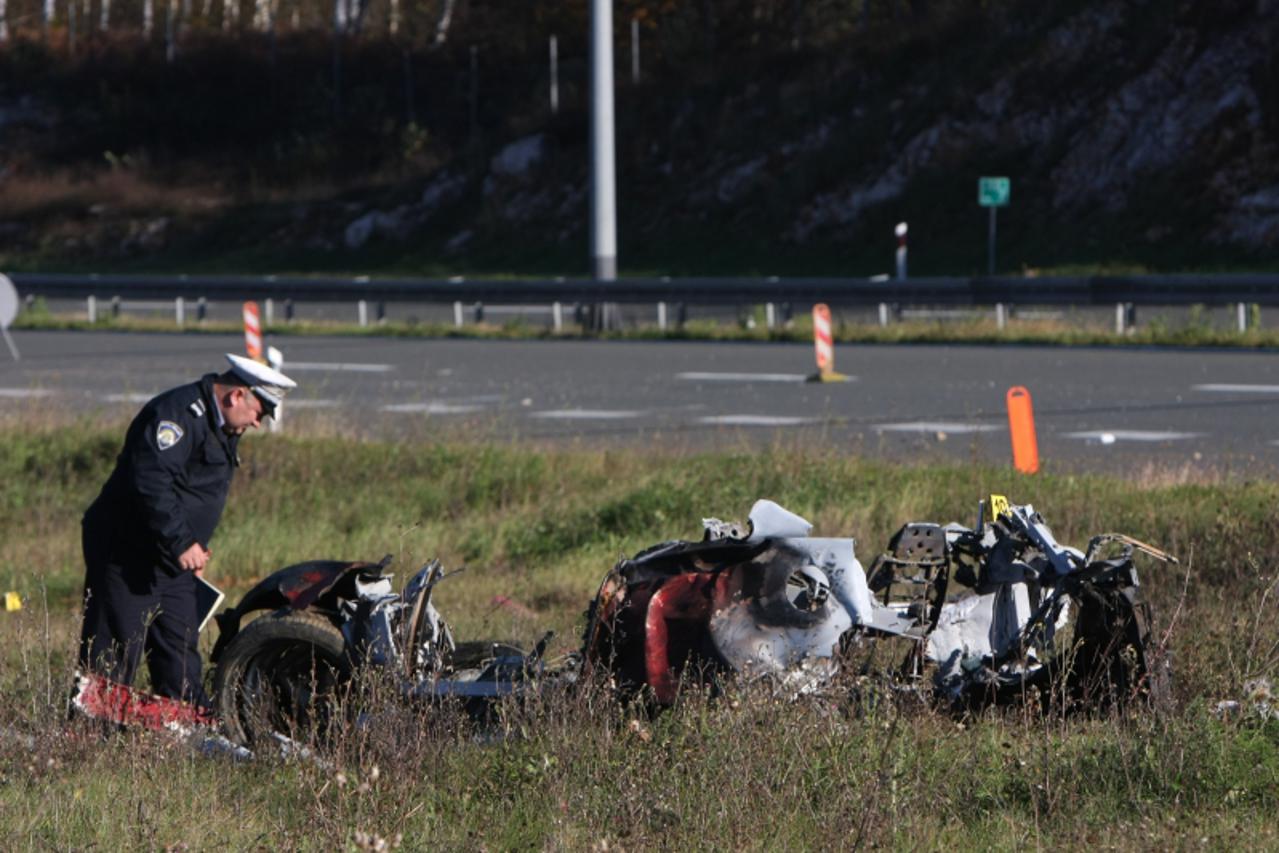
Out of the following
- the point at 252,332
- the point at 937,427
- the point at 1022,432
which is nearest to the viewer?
the point at 1022,432

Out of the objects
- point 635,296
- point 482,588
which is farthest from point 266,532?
point 635,296

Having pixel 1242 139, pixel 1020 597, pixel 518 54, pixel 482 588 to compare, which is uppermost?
pixel 518 54

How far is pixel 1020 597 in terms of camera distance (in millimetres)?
6766

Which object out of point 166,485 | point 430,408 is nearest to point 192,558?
point 166,485

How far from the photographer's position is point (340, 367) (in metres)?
23.8

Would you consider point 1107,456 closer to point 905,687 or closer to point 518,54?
point 905,687

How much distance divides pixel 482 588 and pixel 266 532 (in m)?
2.57

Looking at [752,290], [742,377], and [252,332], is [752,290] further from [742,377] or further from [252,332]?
[252,332]

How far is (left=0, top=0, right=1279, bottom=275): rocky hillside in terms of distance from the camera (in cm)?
3853

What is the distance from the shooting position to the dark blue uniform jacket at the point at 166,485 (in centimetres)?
726

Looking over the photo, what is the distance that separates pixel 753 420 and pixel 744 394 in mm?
2251

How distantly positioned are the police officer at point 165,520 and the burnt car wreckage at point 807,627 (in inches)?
17.3

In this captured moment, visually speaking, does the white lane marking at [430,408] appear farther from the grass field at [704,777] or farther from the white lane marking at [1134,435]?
the grass field at [704,777]

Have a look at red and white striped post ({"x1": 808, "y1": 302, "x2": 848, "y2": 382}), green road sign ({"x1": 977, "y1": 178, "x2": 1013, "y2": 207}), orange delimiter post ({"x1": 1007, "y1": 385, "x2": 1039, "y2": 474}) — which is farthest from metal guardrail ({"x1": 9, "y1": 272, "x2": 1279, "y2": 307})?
orange delimiter post ({"x1": 1007, "y1": 385, "x2": 1039, "y2": 474})
